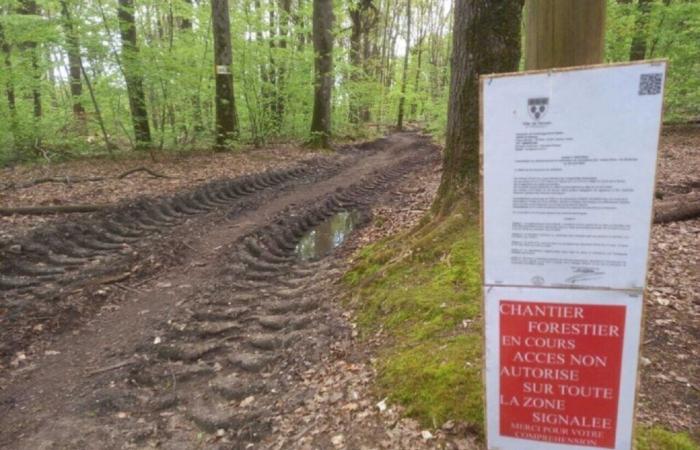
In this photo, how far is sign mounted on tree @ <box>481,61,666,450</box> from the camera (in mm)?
1691

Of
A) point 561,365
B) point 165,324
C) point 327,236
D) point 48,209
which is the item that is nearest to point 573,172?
point 561,365

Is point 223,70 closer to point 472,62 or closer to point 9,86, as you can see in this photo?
point 9,86

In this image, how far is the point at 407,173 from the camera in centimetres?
1162

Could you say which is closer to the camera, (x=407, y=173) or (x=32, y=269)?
(x=32, y=269)

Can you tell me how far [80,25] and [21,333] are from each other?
799 cm

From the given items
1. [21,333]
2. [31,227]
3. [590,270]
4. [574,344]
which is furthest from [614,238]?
[31,227]

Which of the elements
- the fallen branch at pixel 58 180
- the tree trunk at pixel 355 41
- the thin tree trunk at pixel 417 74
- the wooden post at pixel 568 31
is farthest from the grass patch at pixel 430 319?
the thin tree trunk at pixel 417 74

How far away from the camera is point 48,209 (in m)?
6.87

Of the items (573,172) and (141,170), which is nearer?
(573,172)

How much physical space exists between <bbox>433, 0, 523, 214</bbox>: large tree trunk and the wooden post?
1900 mm

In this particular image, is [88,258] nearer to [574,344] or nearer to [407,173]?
[574,344]

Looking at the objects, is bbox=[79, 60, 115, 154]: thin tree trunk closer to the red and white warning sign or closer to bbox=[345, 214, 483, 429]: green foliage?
bbox=[345, 214, 483, 429]: green foliage

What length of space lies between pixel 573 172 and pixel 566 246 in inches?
11.9

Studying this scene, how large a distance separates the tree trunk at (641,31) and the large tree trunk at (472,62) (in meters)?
9.95
